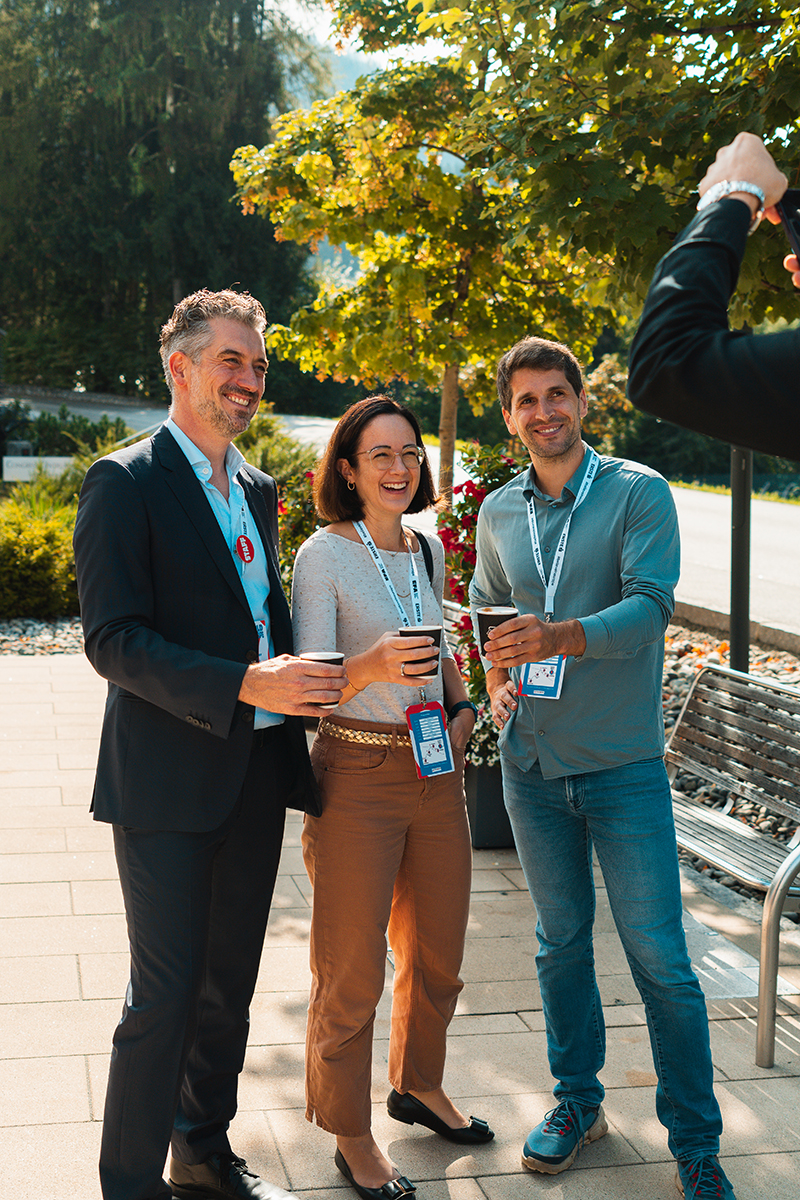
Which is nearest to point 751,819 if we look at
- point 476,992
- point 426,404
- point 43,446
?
point 476,992

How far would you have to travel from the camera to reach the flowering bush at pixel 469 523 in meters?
5.16

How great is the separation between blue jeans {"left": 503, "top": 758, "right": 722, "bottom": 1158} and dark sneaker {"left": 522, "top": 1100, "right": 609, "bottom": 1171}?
0.05 meters

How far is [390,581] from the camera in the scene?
282cm

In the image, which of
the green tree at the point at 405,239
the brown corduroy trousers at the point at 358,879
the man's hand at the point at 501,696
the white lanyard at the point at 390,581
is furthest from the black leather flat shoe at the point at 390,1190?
the green tree at the point at 405,239

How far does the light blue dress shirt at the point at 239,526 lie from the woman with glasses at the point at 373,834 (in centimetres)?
11

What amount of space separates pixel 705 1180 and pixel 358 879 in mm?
1138

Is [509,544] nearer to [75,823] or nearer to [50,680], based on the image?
[75,823]

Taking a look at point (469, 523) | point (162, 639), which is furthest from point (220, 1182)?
point (469, 523)

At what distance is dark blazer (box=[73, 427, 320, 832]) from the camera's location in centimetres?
225

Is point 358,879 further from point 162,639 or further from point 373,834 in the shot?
point 162,639

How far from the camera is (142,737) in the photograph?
2.36 meters

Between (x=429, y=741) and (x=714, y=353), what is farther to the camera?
(x=429, y=741)

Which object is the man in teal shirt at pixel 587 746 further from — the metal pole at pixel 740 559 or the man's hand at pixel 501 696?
the metal pole at pixel 740 559

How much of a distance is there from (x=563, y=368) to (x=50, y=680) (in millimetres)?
6956
